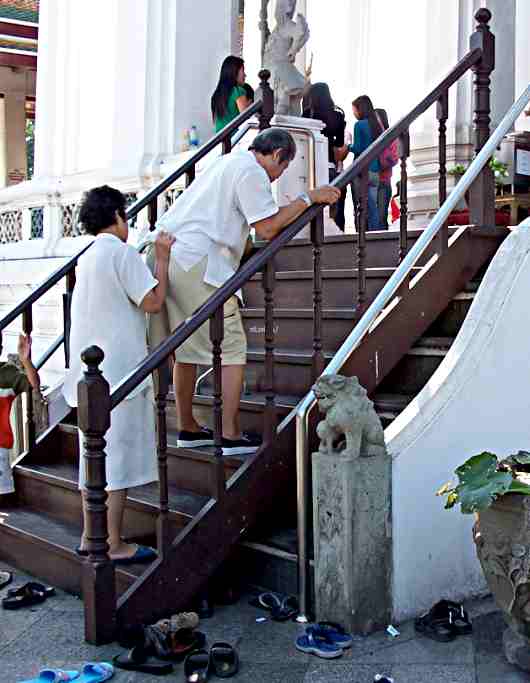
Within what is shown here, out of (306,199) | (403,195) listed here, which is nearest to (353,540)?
(306,199)

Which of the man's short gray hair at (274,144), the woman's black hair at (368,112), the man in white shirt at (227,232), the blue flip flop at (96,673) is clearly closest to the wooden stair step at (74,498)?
the man in white shirt at (227,232)

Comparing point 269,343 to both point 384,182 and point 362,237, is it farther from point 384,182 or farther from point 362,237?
point 384,182

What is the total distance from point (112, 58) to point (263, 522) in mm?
6570

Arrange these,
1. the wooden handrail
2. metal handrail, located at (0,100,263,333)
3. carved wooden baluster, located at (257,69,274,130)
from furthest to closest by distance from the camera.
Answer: carved wooden baluster, located at (257,69,274,130) → metal handrail, located at (0,100,263,333) → the wooden handrail

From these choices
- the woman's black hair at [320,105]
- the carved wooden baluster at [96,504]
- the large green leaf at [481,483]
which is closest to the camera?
the large green leaf at [481,483]

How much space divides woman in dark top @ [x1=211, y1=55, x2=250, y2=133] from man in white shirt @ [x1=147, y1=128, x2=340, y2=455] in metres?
3.06

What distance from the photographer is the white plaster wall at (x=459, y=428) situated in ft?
13.1

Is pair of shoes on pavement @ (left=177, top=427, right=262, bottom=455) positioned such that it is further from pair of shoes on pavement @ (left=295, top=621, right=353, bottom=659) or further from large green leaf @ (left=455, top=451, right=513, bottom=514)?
large green leaf @ (left=455, top=451, right=513, bottom=514)

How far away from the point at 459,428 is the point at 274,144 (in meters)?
1.53

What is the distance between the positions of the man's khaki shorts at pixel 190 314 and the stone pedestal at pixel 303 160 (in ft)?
7.64

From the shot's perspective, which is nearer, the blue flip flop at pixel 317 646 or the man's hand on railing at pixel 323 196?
the blue flip flop at pixel 317 646

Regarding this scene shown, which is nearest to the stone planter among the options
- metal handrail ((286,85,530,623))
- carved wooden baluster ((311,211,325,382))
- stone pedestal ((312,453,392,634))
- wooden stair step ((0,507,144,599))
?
stone pedestal ((312,453,392,634))

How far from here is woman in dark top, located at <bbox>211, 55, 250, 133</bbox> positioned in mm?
7555

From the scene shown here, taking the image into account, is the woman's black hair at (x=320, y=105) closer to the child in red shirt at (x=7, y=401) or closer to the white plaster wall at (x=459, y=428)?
the child in red shirt at (x=7, y=401)
